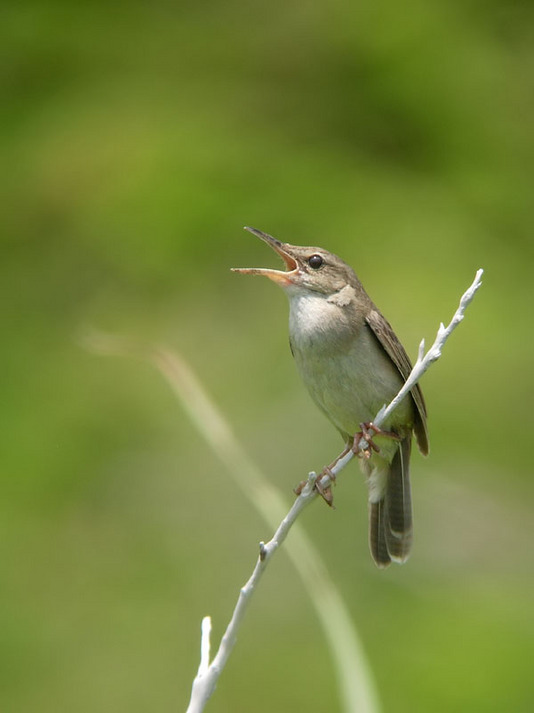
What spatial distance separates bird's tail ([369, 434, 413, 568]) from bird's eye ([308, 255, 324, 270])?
0.65 m

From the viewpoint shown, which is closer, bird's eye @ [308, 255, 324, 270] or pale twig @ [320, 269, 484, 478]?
pale twig @ [320, 269, 484, 478]

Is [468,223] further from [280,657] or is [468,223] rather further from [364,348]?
[364,348]

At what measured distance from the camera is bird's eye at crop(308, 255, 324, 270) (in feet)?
10.6

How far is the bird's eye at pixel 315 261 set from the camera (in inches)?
127

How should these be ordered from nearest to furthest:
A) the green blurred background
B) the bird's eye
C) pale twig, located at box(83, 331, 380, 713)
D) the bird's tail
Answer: pale twig, located at box(83, 331, 380, 713)
the bird's eye
the bird's tail
the green blurred background

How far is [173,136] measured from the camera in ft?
24.0

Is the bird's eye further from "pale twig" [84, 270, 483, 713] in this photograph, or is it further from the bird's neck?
"pale twig" [84, 270, 483, 713]

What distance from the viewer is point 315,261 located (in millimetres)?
3232

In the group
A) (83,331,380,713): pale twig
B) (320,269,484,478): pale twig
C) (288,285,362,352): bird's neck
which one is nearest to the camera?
(83,331,380,713): pale twig

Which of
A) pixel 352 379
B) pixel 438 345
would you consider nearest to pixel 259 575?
pixel 438 345

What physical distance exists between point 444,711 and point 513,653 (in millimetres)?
465

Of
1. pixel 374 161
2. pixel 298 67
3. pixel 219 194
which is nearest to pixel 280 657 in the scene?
pixel 219 194

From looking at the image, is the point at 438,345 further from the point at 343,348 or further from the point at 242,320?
the point at 242,320

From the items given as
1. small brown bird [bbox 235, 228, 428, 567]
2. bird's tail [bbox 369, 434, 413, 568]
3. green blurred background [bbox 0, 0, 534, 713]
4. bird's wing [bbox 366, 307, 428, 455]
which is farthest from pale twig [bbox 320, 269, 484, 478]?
green blurred background [bbox 0, 0, 534, 713]
